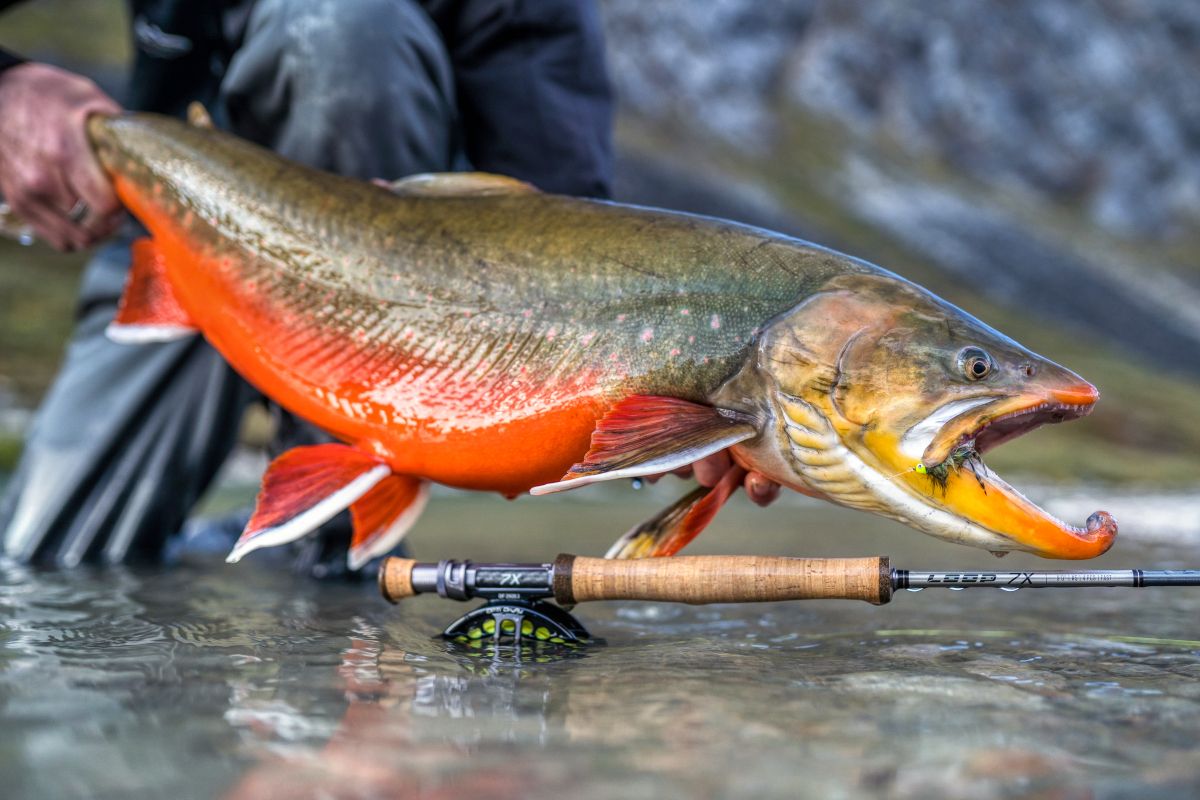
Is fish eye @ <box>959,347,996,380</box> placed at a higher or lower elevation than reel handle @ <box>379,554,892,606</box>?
higher

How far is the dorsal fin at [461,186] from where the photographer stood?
8.14 ft

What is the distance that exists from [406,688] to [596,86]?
254 cm

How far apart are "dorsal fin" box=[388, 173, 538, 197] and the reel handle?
872 mm

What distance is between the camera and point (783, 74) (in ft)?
229

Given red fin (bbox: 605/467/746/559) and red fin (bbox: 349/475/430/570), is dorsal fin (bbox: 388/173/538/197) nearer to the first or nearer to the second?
red fin (bbox: 349/475/430/570)

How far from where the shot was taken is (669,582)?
1.97 metres

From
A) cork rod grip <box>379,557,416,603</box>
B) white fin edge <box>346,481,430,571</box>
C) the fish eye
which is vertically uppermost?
the fish eye

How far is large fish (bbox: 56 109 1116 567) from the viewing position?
79.2 inches

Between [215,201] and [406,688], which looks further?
[215,201]

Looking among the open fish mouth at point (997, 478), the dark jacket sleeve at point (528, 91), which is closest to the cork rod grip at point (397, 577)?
the open fish mouth at point (997, 478)

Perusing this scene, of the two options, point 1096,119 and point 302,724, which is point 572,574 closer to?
point 302,724

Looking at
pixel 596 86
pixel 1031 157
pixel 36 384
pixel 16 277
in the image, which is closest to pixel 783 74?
pixel 1031 157

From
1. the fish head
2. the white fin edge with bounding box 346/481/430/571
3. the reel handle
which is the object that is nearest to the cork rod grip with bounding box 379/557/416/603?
the reel handle

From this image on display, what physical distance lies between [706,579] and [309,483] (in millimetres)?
898
